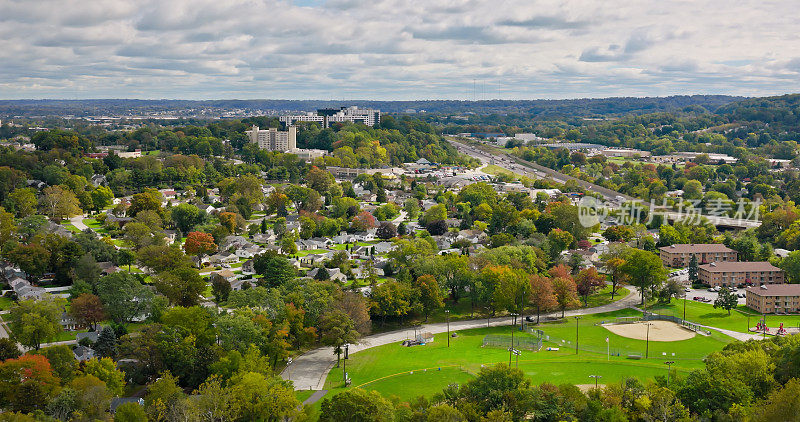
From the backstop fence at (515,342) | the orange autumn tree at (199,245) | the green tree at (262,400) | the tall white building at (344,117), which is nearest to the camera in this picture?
the green tree at (262,400)

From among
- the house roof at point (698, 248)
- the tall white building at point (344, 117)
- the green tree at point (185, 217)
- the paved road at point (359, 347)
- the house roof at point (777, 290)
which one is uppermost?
the tall white building at point (344, 117)

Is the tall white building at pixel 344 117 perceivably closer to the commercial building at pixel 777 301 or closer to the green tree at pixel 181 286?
the green tree at pixel 181 286

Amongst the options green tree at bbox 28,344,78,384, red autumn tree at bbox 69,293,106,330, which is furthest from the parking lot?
green tree at bbox 28,344,78,384

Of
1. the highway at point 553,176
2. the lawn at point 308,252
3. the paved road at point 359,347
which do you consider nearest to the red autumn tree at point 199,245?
the lawn at point 308,252

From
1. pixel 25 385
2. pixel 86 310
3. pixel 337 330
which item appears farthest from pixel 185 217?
pixel 25 385

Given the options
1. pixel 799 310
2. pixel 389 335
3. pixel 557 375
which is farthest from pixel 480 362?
pixel 799 310

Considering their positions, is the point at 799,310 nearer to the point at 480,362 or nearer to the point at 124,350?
the point at 480,362

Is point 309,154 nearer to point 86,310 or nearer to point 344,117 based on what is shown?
point 344,117

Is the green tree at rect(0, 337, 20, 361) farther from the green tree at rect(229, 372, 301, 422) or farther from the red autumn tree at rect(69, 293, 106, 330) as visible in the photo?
the green tree at rect(229, 372, 301, 422)
